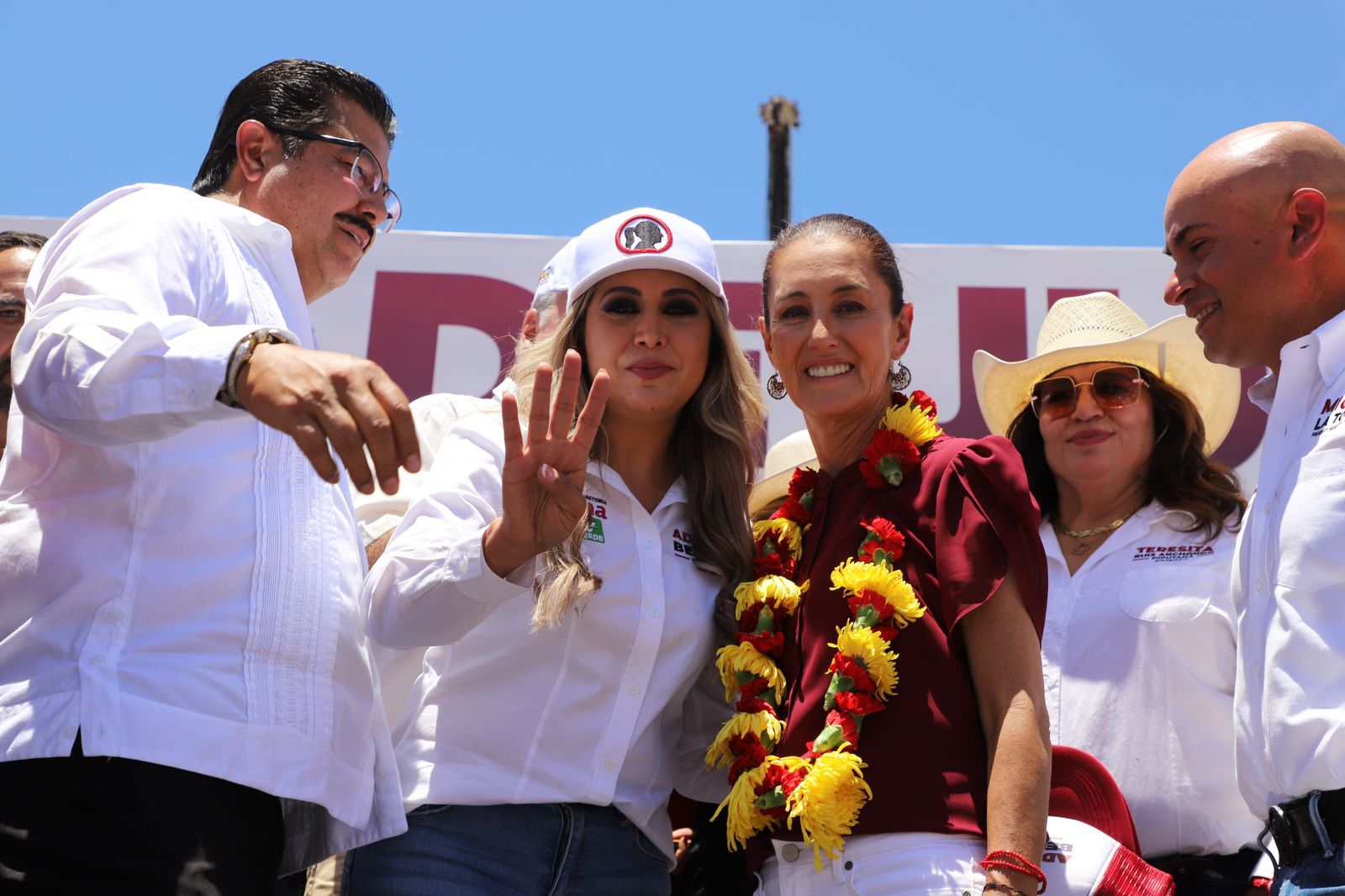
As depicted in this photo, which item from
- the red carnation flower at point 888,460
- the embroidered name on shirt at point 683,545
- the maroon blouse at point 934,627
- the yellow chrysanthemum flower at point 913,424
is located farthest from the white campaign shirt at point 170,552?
the yellow chrysanthemum flower at point 913,424

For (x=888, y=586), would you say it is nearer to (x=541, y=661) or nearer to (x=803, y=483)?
(x=803, y=483)

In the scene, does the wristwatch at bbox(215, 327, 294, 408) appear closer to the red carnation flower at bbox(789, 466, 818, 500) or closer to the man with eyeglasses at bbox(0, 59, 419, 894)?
the man with eyeglasses at bbox(0, 59, 419, 894)

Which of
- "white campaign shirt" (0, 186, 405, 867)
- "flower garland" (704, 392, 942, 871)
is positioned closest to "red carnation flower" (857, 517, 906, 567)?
"flower garland" (704, 392, 942, 871)

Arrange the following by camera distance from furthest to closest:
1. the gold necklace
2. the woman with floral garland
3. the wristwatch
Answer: the gold necklace < the woman with floral garland < the wristwatch

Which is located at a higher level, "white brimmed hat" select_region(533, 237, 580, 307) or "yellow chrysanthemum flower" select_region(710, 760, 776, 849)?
"white brimmed hat" select_region(533, 237, 580, 307)

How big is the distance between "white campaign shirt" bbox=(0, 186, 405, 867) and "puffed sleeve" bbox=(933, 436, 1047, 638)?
1203mm

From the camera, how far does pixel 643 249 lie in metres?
3.21

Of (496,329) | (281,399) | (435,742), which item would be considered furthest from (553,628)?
(496,329)

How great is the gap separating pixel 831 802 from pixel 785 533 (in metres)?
0.81

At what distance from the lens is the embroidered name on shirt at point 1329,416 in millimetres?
→ 2730

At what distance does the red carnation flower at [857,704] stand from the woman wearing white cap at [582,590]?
1.57ft

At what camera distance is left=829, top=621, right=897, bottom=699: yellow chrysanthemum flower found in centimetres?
270

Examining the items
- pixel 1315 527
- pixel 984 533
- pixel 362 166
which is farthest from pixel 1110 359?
pixel 362 166

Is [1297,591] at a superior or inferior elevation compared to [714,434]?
inferior
